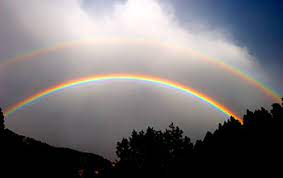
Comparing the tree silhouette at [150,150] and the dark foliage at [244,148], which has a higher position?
the tree silhouette at [150,150]

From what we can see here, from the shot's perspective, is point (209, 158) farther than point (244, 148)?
Yes

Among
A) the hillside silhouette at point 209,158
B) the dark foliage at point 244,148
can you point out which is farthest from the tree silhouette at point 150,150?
the dark foliage at point 244,148

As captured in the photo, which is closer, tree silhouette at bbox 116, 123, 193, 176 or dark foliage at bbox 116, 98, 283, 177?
dark foliage at bbox 116, 98, 283, 177

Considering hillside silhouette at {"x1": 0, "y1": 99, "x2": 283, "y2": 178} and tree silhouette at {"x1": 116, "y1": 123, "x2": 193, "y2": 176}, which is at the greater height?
tree silhouette at {"x1": 116, "y1": 123, "x2": 193, "y2": 176}

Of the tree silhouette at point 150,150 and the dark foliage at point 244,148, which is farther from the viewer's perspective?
the tree silhouette at point 150,150

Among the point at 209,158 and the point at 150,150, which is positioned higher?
the point at 150,150

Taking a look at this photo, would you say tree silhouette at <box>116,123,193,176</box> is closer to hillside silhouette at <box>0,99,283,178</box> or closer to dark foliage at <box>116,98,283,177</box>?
hillside silhouette at <box>0,99,283,178</box>

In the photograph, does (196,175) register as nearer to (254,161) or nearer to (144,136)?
(254,161)

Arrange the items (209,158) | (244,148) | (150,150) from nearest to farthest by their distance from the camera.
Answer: (244,148)
(209,158)
(150,150)

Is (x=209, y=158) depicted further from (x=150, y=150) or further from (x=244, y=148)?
(x=150, y=150)

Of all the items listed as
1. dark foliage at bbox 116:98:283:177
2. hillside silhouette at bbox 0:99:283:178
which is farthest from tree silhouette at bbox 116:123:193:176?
dark foliage at bbox 116:98:283:177

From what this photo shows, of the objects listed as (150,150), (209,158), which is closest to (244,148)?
(209,158)

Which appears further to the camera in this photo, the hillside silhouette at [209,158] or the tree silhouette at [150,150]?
the tree silhouette at [150,150]

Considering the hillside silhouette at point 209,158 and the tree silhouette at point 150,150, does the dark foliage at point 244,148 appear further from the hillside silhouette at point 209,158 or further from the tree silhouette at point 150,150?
the tree silhouette at point 150,150
